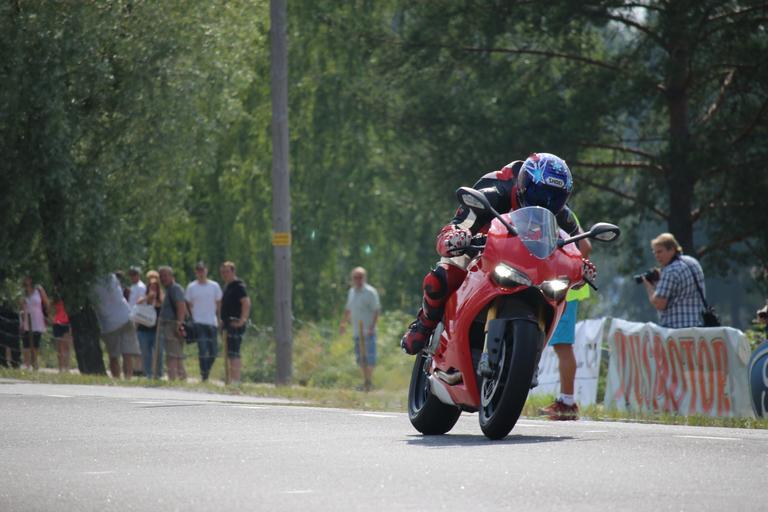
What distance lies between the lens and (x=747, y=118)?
2873 cm

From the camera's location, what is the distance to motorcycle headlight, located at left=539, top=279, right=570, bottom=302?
10.7 metres

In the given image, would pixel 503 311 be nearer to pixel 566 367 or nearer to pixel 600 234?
pixel 600 234

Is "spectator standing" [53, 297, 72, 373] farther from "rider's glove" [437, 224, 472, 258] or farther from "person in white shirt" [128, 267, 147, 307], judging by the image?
"rider's glove" [437, 224, 472, 258]

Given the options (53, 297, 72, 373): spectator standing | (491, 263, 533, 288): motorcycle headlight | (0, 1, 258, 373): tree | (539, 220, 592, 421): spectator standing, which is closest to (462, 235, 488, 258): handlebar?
(491, 263, 533, 288): motorcycle headlight

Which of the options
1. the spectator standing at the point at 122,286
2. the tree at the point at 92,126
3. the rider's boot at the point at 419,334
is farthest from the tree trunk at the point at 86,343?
the rider's boot at the point at 419,334

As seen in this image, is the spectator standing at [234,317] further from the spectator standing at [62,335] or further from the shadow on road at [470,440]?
the shadow on road at [470,440]

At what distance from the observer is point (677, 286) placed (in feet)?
55.0

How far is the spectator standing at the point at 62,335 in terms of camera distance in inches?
1113

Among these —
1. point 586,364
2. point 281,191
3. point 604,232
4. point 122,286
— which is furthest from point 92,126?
point 604,232

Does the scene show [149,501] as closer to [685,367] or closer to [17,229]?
[685,367]

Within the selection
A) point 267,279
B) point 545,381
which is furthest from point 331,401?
point 267,279

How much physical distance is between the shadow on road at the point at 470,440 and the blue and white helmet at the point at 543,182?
1487 millimetres

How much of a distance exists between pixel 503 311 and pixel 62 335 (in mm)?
19344

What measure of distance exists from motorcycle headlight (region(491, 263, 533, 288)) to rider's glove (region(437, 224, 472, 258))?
413 millimetres
